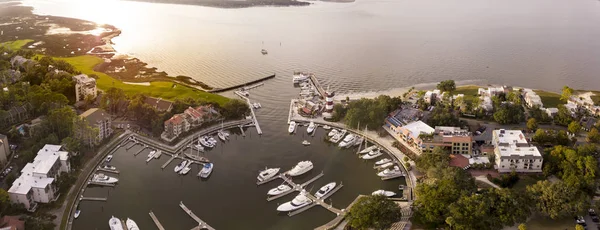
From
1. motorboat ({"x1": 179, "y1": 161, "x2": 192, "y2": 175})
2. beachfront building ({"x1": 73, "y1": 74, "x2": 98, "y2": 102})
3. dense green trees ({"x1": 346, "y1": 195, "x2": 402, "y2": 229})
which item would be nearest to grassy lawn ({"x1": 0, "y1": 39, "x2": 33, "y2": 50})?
→ beachfront building ({"x1": 73, "y1": 74, "x2": 98, "y2": 102})

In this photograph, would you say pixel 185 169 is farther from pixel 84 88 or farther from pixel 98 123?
pixel 84 88

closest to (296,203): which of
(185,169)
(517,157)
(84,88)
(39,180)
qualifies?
(185,169)

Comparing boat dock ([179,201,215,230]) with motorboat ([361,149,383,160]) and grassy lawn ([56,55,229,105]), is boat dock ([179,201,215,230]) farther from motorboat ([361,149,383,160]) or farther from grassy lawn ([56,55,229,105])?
grassy lawn ([56,55,229,105])

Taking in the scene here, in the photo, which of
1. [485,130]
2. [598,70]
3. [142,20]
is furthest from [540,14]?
[142,20]

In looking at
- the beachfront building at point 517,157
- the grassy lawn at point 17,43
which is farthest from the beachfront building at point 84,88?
the beachfront building at point 517,157

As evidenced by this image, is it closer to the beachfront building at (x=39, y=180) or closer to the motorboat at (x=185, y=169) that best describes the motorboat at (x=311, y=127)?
the motorboat at (x=185, y=169)
